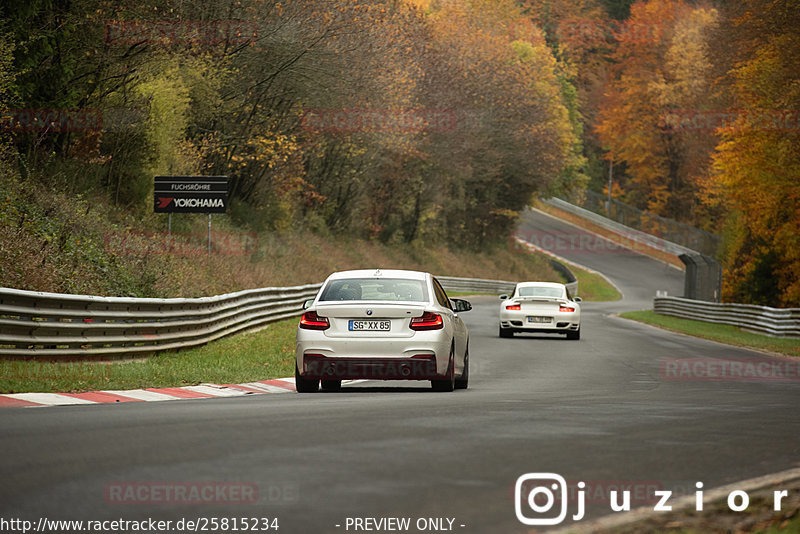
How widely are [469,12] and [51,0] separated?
170ft

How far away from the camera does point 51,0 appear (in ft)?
86.8

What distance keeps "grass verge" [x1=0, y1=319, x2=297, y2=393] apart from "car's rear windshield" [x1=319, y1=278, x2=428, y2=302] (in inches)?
97.6

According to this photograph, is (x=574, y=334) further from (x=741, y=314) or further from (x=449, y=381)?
(x=449, y=381)

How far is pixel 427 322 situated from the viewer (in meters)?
12.9

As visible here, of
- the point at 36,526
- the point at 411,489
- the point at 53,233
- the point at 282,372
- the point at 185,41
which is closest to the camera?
the point at 36,526

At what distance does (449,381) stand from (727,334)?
23.0 meters

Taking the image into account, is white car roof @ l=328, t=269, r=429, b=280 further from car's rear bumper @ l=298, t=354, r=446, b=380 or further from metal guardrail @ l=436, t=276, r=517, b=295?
metal guardrail @ l=436, t=276, r=517, b=295

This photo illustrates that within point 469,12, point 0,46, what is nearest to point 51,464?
point 0,46

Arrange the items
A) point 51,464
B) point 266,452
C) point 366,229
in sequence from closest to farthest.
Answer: point 51,464 < point 266,452 < point 366,229

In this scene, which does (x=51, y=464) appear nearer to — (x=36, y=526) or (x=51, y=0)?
(x=36, y=526)

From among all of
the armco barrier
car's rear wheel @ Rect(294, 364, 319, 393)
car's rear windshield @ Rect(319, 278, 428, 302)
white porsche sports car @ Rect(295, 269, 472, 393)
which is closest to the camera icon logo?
white porsche sports car @ Rect(295, 269, 472, 393)

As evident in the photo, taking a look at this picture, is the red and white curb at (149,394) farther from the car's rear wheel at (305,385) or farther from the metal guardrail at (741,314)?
the metal guardrail at (741,314)

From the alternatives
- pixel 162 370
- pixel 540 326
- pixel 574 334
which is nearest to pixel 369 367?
pixel 162 370

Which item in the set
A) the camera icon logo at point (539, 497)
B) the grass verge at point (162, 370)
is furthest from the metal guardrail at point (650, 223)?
the camera icon logo at point (539, 497)
